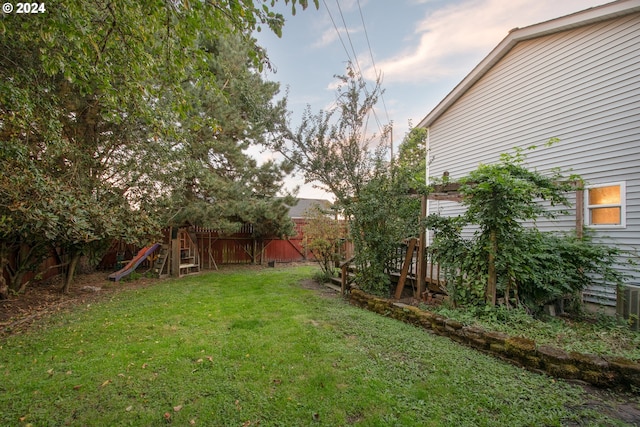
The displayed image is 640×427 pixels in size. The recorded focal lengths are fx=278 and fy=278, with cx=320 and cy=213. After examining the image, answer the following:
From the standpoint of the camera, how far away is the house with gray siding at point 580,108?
537 centimetres

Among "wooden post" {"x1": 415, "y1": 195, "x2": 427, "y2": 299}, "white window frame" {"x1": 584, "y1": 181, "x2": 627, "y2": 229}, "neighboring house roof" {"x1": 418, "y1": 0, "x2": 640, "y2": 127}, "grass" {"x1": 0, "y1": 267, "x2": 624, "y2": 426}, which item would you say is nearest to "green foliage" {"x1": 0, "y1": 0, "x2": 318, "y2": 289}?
"grass" {"x1": 0, "y1": 267, "x2": 624, "y2": 426}

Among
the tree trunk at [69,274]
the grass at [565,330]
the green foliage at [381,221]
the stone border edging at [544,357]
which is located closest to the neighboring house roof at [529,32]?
the green foliage at [381,221]

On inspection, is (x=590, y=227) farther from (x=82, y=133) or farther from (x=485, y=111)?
(x=82, y=133)

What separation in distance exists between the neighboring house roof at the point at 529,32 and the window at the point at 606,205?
3.44m

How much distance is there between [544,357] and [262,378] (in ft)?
9.78

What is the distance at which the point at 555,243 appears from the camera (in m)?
4.94

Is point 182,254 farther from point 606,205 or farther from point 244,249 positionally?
point 606,205

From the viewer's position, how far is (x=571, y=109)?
6215 mm

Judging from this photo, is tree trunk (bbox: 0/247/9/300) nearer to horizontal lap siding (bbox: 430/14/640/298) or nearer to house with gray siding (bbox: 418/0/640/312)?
horizontal lap siding (bbox: 430/14/640/298)

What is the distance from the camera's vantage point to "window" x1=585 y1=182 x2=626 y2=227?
5412mm

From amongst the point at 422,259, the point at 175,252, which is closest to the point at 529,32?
the point at 422,259

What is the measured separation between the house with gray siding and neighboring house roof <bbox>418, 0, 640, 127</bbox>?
2 cm

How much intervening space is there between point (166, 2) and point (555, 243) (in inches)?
259

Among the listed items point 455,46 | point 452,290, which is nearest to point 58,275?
point 452,290
